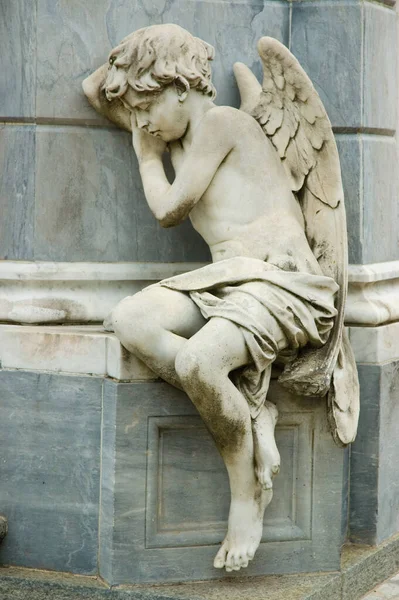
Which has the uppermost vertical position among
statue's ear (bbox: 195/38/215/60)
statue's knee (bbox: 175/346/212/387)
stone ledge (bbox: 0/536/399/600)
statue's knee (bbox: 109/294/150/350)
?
statue's ear (bbox: 195/38/215/60)

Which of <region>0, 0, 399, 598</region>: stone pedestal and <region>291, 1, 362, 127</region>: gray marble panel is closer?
<region>0, 0, 399, 598</region>: stone pedestal

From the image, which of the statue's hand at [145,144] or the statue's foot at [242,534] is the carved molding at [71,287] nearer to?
the statue's hand at [145,144]

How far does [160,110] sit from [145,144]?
0.18 metres

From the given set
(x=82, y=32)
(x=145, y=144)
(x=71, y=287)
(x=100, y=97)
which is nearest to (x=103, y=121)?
(x=100, y=97)

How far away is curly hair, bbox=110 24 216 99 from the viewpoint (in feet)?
17.3

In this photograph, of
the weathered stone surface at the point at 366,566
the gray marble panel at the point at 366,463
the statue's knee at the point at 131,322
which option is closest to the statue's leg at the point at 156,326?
the statue's knee at the point at 131,322

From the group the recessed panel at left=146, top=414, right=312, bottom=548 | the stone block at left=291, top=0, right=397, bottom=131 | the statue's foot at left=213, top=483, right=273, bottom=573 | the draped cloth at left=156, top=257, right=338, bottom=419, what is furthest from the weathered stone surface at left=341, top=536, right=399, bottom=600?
the stone block at left=291, top=0, right=397, bottom=131

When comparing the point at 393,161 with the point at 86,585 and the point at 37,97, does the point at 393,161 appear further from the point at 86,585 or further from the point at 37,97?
the point at 86,585

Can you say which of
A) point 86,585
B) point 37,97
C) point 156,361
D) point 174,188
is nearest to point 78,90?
point 37,97

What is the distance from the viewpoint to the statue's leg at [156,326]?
16.5ft

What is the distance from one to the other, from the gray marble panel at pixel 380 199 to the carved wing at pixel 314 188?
491mm

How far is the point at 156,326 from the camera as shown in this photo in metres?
5.02

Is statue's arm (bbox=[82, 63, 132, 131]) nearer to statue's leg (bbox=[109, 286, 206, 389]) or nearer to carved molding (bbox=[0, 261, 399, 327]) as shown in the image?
carved molding (bbox=[0, 261, 399, 327])

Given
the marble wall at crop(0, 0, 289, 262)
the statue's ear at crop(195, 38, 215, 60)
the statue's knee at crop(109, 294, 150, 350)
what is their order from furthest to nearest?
the marble wall at crop(0, 0, 289, 262)
the statue's ear at crop(195, 38, 215, 60)
the statue's knee at crop(109, 294, 150, 350)
